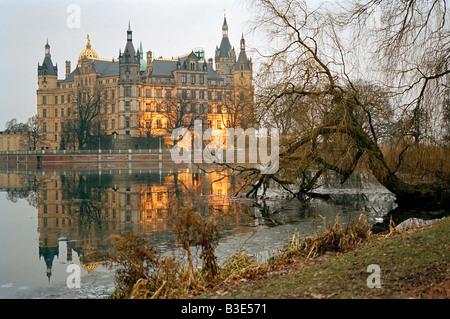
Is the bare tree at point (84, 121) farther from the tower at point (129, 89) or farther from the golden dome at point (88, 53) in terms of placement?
the golden dome at point (88, 53)

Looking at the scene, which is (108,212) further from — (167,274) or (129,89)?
(129,89)

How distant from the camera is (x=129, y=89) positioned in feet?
252

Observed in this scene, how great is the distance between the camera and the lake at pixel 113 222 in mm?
8773

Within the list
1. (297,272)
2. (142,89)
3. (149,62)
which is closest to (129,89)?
(142,89)

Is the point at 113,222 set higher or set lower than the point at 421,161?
lower

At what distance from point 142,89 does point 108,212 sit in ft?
207

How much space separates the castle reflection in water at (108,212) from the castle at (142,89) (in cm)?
4368

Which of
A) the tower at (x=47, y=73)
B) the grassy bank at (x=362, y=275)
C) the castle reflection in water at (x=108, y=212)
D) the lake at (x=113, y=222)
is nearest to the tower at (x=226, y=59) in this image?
the tower at (x=47, y=73)

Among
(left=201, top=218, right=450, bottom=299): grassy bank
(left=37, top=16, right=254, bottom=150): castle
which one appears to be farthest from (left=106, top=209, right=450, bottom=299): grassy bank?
(left=37, top=16, right=254, bottom=150): castle

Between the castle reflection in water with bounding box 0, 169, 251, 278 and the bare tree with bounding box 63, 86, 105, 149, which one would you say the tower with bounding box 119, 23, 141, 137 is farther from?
the castle reflection in water with bounding box 0, 169, 251, 278

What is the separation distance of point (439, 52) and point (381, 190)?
9351mm

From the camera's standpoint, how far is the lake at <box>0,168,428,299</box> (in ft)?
28.8
